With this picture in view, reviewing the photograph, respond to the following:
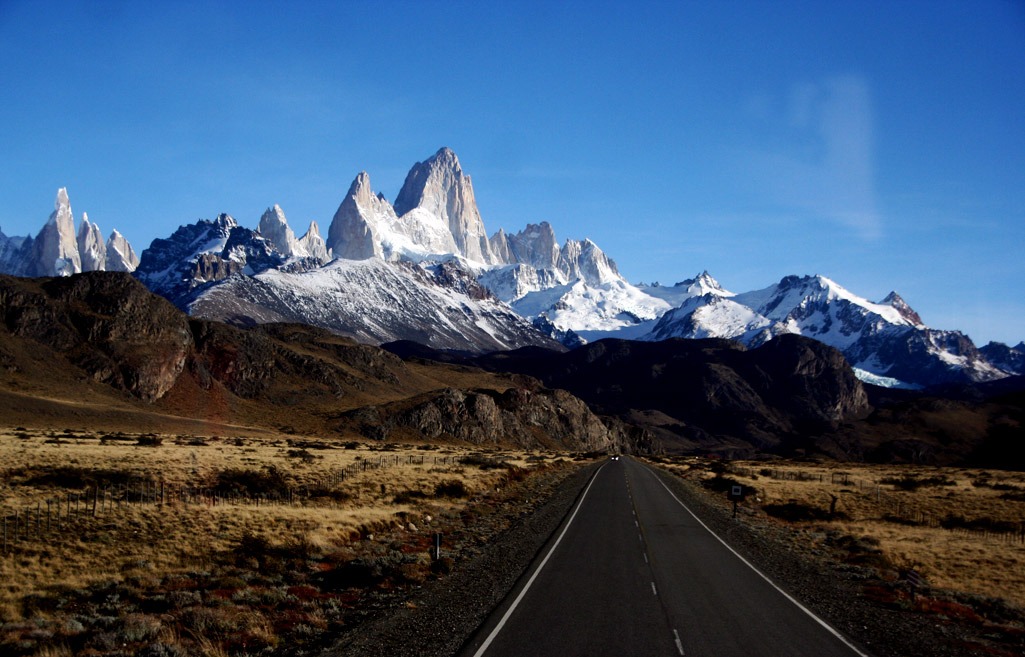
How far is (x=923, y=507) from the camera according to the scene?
5481 centimetres

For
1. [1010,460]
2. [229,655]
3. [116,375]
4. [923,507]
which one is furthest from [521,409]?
[229,655]

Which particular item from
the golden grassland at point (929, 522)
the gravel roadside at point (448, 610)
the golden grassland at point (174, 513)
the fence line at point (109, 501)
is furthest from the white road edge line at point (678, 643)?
the fence line at point (109, 501)

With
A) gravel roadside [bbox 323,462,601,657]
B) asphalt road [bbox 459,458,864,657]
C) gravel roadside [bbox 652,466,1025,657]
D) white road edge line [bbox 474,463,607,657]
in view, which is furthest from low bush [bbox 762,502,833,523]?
gravel roadside [bbox 323,462,601,657]

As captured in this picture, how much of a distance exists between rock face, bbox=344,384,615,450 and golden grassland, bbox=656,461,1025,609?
241 ft

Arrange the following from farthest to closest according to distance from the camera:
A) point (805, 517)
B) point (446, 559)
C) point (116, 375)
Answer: point (116, 375) → point (805, 517) → point (446, 559)

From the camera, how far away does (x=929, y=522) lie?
47344 millimetres

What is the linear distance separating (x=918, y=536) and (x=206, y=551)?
34.3m

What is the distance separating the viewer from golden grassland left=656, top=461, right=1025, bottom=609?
2984 centimetres

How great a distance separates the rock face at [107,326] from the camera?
116 m

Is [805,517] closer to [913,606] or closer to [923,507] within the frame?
[923,507]

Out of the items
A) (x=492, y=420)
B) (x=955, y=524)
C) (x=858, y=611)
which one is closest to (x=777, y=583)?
(x=858, y=611)

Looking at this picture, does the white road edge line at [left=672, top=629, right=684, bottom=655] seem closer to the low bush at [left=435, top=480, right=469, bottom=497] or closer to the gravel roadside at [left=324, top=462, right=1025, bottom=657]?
the gravel roadside at [left=324, top=462, right=1025, bottom=657]

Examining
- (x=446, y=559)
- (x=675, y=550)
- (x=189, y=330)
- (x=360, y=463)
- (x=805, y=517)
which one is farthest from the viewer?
(x=189, y=330)

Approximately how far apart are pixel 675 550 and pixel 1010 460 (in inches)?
6713
